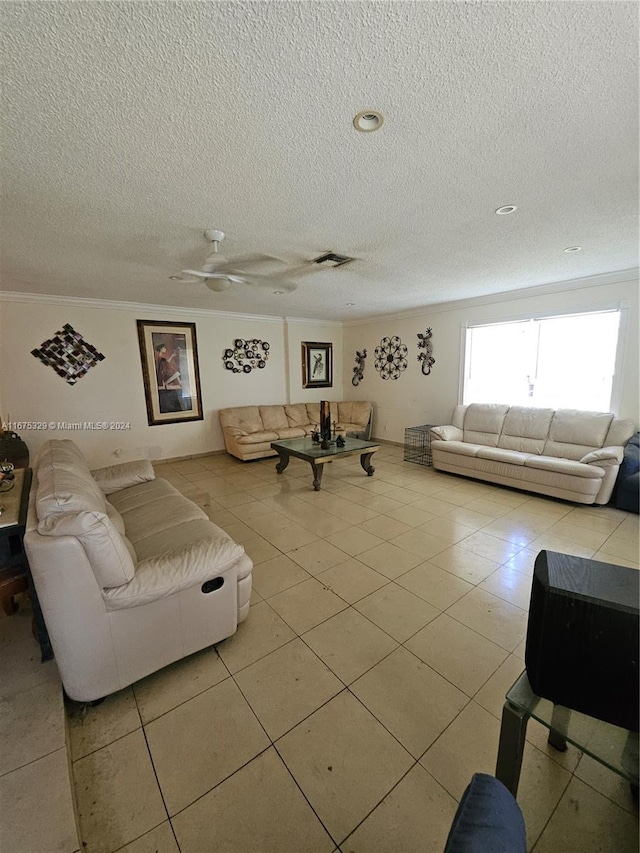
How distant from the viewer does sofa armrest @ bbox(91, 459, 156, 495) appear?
9.30 ft

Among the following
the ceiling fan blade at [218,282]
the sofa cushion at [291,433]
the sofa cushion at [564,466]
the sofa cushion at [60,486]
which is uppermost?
Result: the ceiling fan blade at [218,282]

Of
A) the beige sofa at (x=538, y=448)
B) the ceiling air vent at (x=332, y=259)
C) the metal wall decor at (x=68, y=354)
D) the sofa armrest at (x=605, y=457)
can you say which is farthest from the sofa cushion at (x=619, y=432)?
the metal wall decor at (x=68, y=354)

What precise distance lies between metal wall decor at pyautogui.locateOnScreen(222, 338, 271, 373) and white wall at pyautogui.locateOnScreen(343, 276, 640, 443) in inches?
76.1

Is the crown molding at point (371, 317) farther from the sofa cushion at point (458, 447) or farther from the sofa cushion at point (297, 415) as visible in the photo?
the sofa cushion at point (458, 447)

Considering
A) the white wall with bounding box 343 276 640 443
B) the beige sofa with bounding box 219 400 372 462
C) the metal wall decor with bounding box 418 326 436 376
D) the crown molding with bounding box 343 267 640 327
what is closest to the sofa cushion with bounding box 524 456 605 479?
the white wall with bounding box 343 276 640 443

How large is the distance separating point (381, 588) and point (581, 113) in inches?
102

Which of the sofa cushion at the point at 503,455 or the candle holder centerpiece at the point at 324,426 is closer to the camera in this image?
the sofa cushion at the point at 503,455

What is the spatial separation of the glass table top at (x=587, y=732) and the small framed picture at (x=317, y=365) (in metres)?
6.05

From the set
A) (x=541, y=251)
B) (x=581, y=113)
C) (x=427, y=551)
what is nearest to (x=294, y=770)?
(x=427, y=551)

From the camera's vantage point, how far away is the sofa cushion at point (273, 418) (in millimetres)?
5895

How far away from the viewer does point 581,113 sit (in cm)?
133

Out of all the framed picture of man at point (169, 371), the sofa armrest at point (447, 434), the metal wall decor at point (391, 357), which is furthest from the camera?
the metal wall decor at point (391, 357)

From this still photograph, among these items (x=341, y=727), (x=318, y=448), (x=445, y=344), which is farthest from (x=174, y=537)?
(x=445, y=344)

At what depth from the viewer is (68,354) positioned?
4.42 metres
